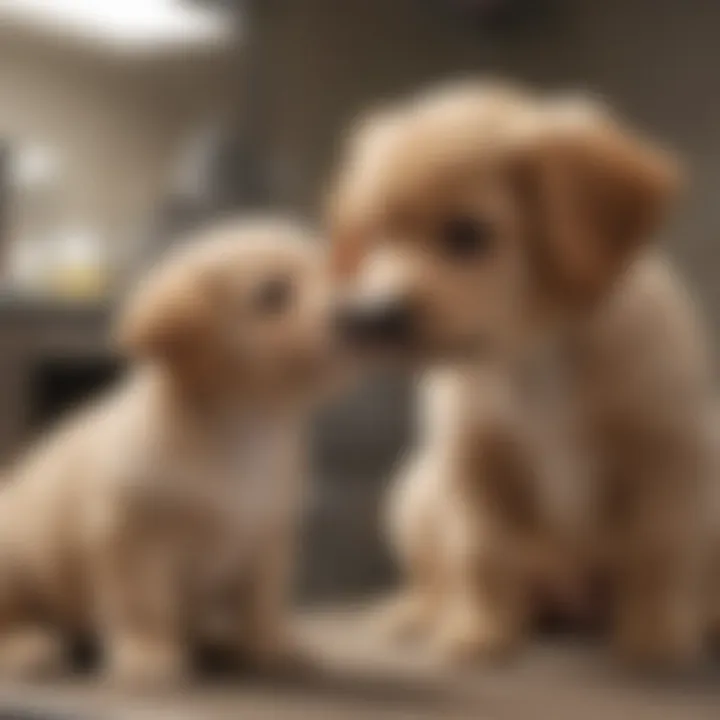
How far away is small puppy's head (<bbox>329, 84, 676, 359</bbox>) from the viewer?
2.49 ft

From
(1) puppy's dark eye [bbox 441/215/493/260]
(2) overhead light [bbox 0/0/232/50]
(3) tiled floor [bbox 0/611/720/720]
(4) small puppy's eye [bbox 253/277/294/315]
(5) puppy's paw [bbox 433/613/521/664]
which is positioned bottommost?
(3) tiled floor [bbox 0/611/720/720]

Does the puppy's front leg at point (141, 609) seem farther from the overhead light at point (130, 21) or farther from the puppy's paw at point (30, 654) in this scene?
the overhead light at point (130, 21)

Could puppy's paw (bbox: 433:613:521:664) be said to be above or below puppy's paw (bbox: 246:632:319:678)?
above

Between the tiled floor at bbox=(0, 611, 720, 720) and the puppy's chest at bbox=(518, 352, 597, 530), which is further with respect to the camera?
the puppy's chest at bbox=(518, 352, 597, 530)

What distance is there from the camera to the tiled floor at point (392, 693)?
28.4 inches

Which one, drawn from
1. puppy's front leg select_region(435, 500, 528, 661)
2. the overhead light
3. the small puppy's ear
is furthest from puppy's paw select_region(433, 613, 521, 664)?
the overhead light

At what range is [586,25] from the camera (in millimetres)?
748

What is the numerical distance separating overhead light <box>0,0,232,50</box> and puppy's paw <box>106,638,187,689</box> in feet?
1.04

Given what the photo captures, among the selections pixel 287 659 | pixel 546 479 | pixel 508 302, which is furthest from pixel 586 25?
pixel 287 659

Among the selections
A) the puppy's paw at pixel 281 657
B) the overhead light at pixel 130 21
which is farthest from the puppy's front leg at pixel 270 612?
the overhead light at pixel 130 21

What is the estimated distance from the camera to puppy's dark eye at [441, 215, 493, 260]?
30.2 inches

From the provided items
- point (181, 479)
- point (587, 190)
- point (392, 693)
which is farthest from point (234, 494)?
point (587, 190)

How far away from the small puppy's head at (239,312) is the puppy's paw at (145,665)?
14cm

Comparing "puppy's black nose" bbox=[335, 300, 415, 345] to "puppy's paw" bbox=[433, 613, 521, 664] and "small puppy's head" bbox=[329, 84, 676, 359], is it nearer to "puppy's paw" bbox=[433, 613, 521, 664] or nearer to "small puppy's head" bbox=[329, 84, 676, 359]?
"small puppy's head" bbox=[329, 84, 676, 359]
